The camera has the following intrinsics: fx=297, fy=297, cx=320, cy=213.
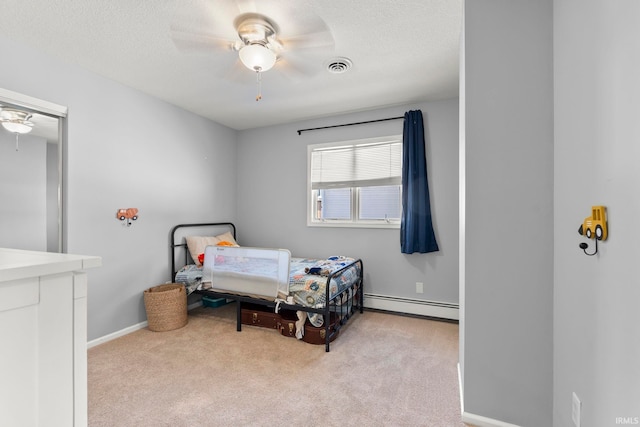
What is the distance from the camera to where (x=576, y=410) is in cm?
121

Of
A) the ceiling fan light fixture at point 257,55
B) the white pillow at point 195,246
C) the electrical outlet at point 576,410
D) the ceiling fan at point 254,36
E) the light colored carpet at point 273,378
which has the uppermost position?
the ceiling fan at point 254,36

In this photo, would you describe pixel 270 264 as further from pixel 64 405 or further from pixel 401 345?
pixel 64 405

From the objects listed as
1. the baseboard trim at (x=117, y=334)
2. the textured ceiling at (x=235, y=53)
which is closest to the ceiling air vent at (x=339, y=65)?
the textured ceiling at (x=235, y=53)

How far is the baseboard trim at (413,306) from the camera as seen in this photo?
10.8 feet

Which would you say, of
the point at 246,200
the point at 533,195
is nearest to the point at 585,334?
the point at 533,195

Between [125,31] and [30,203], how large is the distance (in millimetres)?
1545

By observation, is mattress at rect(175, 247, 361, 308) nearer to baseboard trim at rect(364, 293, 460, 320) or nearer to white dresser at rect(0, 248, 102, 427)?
baseboard trim at rect(364, 293, 460, 320)

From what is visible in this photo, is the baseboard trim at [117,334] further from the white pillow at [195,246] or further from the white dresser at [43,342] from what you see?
the white dresser at [43,342]

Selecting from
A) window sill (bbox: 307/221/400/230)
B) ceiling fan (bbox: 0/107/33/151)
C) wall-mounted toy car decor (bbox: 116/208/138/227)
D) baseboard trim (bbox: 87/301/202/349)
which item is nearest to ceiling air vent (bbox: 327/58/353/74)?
window sill (bbox: 307/221/400/230)

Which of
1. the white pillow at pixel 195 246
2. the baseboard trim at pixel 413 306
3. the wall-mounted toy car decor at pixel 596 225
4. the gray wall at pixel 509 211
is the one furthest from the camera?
the white pillow at pixel 195 246

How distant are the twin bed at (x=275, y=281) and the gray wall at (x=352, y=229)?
0.42 meters

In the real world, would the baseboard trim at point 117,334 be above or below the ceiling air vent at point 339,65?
below

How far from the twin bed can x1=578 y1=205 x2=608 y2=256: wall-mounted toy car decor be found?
72.4 inches

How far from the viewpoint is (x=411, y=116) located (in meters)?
3.40
